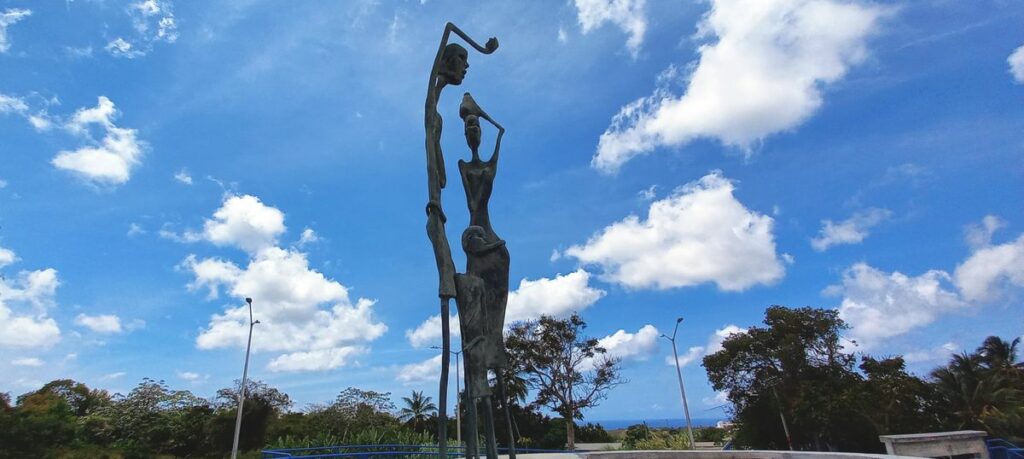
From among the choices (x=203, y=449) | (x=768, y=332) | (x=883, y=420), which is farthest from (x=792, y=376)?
(x=203, y=449)

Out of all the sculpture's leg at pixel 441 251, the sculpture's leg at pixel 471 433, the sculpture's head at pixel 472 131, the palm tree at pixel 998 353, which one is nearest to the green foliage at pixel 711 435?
the palm tree at pixel 998 353

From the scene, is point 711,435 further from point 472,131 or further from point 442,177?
point 442,177

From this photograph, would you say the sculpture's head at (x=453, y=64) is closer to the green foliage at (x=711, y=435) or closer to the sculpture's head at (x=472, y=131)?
the sculpture's head at (x=472, y=131)

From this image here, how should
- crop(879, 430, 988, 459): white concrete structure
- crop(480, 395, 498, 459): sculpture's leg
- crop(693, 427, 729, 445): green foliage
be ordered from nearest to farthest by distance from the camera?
crop(480, 395, 498, 459): sculpture's leg, crop(879, 430, 988, 459): white concrete structure, crop(693, 427, 729, 445): green foliage

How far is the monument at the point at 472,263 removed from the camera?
258 inches

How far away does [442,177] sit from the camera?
7.32 meters

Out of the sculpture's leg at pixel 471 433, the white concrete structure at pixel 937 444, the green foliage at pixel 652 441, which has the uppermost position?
the sculpture's leg at pixel 471 433

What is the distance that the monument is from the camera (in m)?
6.56

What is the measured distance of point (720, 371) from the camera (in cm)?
3188

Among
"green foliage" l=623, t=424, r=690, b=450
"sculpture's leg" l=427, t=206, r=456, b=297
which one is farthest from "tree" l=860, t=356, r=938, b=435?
"sculpture's leg" l=427, t=206, r=456, b=297

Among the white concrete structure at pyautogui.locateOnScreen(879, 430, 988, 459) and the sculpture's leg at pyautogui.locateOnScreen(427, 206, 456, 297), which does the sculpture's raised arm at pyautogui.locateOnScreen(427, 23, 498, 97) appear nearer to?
the sculpture's leg at pyautogui.locateOnScreen(427, 206, 456, 297)

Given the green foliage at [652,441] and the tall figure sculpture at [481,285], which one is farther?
the green foliage at [652,441]

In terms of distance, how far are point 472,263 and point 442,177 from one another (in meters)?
1.32

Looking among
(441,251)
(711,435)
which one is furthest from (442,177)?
(711,435)
